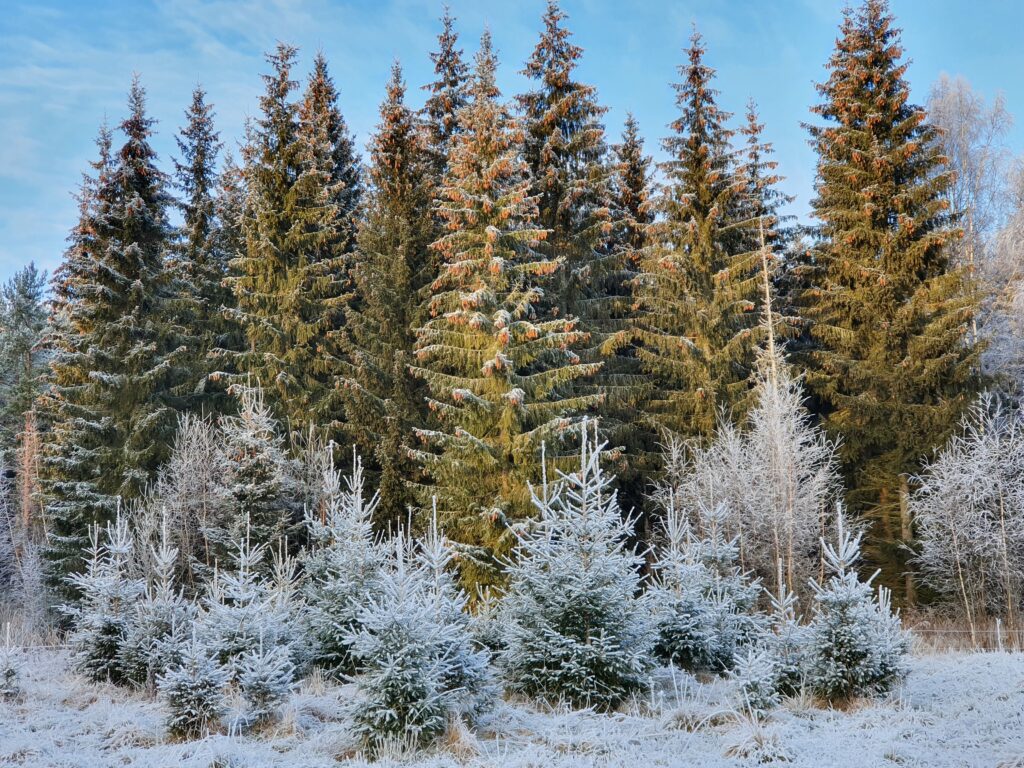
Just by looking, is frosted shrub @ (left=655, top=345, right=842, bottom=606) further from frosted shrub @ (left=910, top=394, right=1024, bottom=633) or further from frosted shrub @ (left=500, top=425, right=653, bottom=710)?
frosted shrub @ (left=500, top=425, right=653, bottom=710)

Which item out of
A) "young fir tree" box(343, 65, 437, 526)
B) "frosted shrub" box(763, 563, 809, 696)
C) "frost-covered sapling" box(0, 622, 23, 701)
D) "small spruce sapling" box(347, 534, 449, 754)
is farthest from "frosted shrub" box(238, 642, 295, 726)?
"young fir tree" box(343, 65, 437, 526)

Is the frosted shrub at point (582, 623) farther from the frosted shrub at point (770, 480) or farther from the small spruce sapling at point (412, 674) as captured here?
the frosted shrub at point (770, 480)

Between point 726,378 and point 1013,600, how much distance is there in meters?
9.49

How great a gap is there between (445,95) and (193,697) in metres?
23.5

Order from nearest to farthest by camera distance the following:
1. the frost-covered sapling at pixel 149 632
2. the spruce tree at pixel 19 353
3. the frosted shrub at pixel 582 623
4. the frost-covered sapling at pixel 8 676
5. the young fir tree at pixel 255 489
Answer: the frosted shrub at pixel 582 623, the frost-covered sapling at pixel 8 676, the frost-covered sapling at pixel 149 632, the young fir tree at pixel 255 489, the spruce tree at pixel 19 353

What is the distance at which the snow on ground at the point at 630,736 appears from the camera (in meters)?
6.54

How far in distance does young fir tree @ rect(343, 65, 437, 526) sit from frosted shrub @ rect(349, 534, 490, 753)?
12.5 metres

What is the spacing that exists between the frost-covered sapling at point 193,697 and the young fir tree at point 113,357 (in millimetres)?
16588

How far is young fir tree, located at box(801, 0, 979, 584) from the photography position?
69.2 ft

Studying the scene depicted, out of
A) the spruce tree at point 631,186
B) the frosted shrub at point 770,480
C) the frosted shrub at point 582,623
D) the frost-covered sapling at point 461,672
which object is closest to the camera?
the frost-covered sapling at point 461,672

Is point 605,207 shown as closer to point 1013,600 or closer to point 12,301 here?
point 1013,600

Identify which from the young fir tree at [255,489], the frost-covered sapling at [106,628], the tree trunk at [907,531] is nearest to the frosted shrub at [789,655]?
the frost-covered sapling at [106,628]

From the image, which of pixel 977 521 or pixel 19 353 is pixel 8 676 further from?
pixel 19 353

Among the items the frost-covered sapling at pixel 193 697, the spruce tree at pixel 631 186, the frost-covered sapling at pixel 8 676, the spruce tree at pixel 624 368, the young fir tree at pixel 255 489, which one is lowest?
the frost-covered sapling at pixel 8 676
